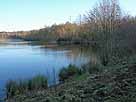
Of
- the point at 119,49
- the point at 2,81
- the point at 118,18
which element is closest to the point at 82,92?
the point at 2,81

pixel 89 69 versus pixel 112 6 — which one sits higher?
pixel 112 6

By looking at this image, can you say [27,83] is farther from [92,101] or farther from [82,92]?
[92,101]

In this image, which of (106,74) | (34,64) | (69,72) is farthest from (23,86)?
(34,64)

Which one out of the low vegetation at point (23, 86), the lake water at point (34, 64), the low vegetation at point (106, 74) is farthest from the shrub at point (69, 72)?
the low vegetation at point (23, 86)

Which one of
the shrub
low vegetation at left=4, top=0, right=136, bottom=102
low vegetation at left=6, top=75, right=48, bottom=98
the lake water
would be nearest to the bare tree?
low vegetation at left=4, top=0, right=136, bottom=102

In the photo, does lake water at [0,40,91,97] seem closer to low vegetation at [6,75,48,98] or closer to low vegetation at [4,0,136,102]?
low vegetation at [6,75,48,98]

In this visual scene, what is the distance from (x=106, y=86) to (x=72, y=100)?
3.86ft

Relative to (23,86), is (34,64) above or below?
below

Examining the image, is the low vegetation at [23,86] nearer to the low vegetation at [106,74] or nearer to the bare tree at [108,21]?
the low vegetation at [106,74]

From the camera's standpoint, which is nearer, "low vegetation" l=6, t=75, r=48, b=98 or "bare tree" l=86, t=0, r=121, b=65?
"low vegetation" l=6, t=75, r=48, b=98

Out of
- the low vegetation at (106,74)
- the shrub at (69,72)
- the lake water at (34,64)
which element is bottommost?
the lake water at (34,64)

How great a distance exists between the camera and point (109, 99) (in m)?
5.67

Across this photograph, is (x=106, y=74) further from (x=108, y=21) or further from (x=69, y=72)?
(x=108, y=21)

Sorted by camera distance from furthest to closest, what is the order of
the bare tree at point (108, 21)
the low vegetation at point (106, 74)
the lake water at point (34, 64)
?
the bare tree at point (108, 21) < the lake water at point (34, 64) < the low vegetation at point (106, 74)
